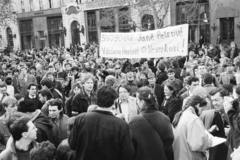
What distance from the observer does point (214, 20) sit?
24.7m

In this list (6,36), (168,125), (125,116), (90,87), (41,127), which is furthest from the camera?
(6,36)

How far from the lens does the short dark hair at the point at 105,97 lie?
331 centimetres

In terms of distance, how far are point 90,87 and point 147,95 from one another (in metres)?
2.42

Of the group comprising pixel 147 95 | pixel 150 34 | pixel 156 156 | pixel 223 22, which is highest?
pixel 223 22

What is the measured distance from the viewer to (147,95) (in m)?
3.52

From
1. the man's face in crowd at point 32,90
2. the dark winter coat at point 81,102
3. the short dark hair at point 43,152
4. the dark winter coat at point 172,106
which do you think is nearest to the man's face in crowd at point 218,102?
the dark winter coat at point 172,106

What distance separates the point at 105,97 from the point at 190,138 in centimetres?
117

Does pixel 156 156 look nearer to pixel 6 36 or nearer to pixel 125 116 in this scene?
pixel 125 116

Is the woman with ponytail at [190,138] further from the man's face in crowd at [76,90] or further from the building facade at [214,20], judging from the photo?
the building facade at [214,20]

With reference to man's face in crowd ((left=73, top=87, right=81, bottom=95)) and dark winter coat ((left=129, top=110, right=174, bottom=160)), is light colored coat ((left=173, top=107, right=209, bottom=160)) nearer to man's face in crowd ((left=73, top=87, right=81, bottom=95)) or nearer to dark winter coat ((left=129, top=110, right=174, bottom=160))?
dark winter coat ((left=129, top=110, right=174, bottom=160))

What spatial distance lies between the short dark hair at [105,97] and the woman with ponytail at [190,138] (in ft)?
3.24

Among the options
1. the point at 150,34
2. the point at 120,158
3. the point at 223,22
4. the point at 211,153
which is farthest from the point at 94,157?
the point at 223,22

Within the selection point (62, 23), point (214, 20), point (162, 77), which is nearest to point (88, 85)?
point (162, 77)

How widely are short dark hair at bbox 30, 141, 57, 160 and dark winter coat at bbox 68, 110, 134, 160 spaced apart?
31 centimetres
